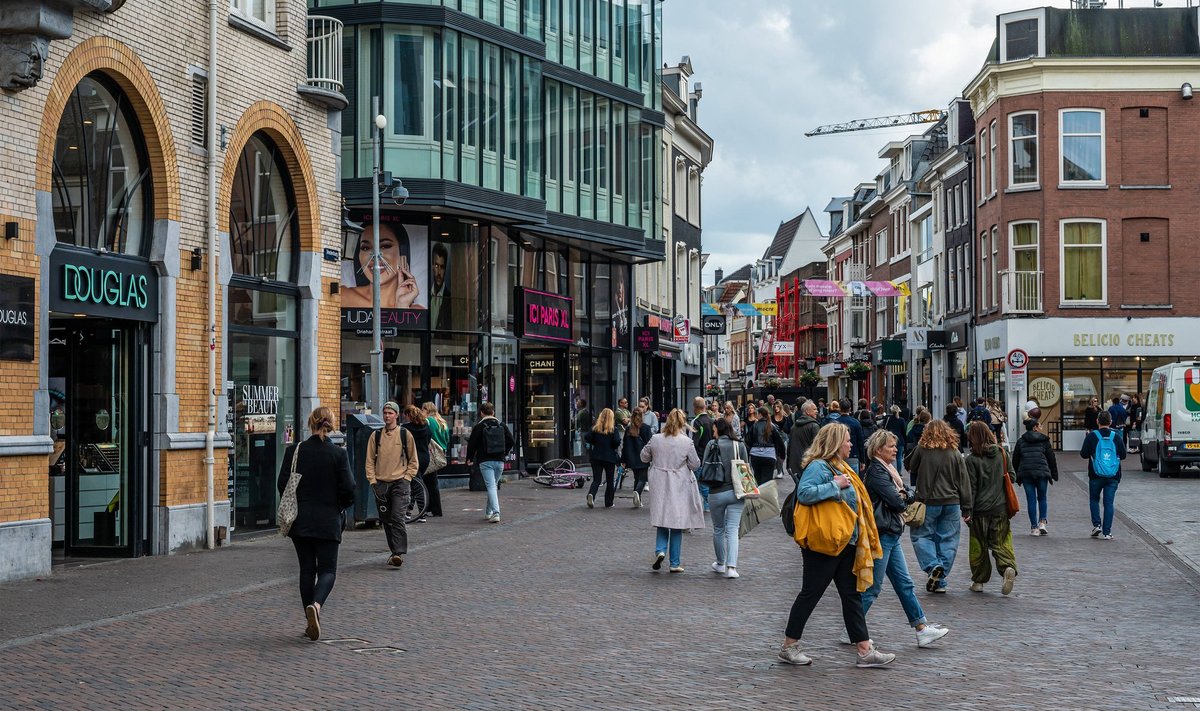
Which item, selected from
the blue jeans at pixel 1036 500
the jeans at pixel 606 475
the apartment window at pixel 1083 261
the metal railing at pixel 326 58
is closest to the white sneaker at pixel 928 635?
the blue jeans at pixel 1036 500

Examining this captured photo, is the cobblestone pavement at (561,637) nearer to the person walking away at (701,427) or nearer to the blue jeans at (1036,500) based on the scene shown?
the blue jeans at (1036,500)

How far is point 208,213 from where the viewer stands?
17.2 meters

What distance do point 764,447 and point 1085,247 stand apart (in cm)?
2647

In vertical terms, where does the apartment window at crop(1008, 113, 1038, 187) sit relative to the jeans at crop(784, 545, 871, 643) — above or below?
above

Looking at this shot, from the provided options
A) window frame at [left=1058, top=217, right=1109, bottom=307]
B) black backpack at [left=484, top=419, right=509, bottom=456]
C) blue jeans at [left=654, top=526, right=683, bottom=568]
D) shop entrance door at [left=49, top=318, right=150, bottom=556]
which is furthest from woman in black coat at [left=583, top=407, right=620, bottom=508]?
window frame at [left=1058, top=217, right=1109, bottom=307]

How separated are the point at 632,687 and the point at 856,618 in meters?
1.67

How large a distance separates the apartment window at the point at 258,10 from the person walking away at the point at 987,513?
1057 cm

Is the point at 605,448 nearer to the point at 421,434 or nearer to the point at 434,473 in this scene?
the point at 434,473

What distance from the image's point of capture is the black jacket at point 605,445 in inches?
944

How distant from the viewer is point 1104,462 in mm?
17922

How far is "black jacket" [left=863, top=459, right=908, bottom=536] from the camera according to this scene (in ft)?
33.6

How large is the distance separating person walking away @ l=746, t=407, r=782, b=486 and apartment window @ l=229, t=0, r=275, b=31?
9323mm

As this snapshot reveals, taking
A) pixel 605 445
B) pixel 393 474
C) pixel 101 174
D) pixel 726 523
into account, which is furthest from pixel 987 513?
pixel 605 445

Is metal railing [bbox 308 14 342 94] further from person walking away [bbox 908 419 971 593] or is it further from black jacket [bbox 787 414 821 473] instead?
person walking away [bbox 908 419 971 593]
